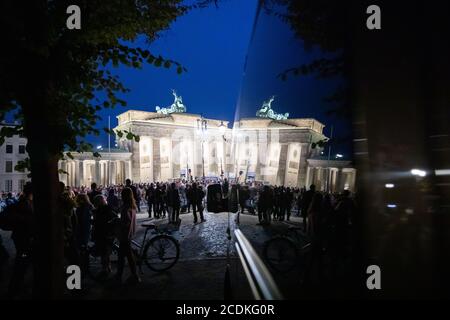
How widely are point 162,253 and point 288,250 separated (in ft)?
21.9

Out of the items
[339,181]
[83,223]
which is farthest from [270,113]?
[83,223]

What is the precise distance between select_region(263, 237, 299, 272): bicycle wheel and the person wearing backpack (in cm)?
608

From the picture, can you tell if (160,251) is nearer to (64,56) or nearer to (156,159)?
(64,56)

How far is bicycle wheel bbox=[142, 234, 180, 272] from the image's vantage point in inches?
288

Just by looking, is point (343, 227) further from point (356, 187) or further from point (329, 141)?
point (329, 141)

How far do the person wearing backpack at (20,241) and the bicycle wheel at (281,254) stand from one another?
6077 mm

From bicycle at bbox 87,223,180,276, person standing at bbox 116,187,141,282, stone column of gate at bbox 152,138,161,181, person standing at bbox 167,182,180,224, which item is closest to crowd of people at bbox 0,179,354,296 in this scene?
person standing at bbox 116,187,141,282

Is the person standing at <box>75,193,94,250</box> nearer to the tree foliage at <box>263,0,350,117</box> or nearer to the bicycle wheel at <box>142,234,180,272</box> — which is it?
the bicycle wheel at <box>142,234,180,272</box>

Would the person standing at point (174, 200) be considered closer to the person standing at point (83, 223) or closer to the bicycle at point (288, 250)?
the person standing at point (83, 223)

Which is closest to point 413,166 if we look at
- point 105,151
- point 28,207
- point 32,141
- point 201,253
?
point 32,141

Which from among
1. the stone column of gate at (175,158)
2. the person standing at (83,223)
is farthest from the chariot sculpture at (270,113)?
the stone column of gate at (175,158)

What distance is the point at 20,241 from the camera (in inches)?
235

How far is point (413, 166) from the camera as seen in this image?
0.77m

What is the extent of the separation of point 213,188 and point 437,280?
4.09 meters
